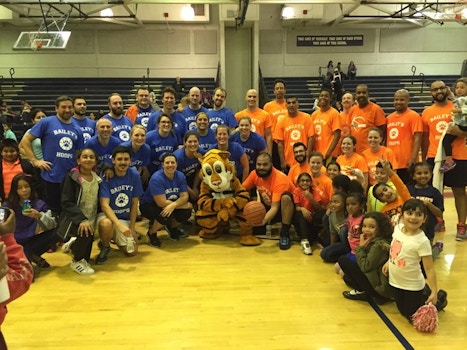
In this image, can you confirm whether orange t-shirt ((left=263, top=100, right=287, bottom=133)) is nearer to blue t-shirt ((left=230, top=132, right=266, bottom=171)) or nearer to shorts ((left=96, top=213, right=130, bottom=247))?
blue t-shirt ((left=230, top=132, right=266, bottom=171))

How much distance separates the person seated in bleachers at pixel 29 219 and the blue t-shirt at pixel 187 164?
152 centimetres

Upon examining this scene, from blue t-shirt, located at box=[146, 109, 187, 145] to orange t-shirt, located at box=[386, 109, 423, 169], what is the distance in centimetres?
248

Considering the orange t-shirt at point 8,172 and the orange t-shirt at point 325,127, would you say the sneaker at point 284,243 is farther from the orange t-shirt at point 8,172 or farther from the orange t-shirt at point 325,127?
the orange t-shirt at point 8,172

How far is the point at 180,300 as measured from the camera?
10.2 feet

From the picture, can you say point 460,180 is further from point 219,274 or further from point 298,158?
point 219,274

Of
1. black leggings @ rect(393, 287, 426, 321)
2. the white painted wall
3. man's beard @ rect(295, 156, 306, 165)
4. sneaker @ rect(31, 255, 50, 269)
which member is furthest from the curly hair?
the white painted wall

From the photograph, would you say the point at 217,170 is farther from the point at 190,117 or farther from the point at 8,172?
the point at 8,172

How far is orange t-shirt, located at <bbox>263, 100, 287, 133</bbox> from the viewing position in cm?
542

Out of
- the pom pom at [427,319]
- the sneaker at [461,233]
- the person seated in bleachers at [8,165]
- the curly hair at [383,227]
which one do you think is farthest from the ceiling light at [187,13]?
the pom pom at [427,319]

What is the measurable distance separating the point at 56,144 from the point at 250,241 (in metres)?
2.24

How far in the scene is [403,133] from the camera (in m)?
4.48

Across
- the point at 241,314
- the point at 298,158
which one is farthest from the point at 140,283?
the point at 298,158

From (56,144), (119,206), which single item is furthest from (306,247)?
(56,144)

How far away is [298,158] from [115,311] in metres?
2.43
